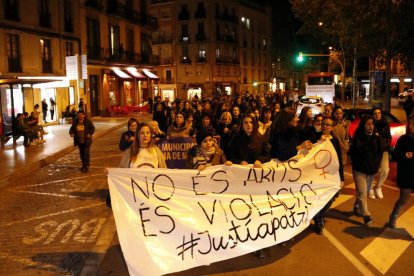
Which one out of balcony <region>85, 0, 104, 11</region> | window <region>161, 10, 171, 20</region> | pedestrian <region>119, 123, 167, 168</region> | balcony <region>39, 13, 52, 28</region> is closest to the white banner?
pedestrian <region>119, 123, 167, 168</region>

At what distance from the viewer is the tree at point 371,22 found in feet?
53.5

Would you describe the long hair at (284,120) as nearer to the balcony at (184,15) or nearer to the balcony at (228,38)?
the balcony at (228,38)

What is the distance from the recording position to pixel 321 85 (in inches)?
1702

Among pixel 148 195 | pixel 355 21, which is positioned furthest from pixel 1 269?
pixel 355 21

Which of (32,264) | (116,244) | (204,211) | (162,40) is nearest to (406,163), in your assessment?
(204,211)

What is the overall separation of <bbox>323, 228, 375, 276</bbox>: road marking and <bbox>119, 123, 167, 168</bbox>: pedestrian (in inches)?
102

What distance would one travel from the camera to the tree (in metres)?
16.3

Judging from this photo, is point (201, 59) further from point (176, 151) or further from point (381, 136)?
point (176, 151)

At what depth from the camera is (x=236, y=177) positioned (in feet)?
18.7

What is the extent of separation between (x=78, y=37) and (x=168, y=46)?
35.3m

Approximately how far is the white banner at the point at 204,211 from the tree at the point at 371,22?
1073cm

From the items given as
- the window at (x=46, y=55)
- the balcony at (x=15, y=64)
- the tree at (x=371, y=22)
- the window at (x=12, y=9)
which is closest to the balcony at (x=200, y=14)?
the window at (x=46, y=55)

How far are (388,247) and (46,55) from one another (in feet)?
91.0

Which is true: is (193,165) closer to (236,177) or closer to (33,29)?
(236,177)
